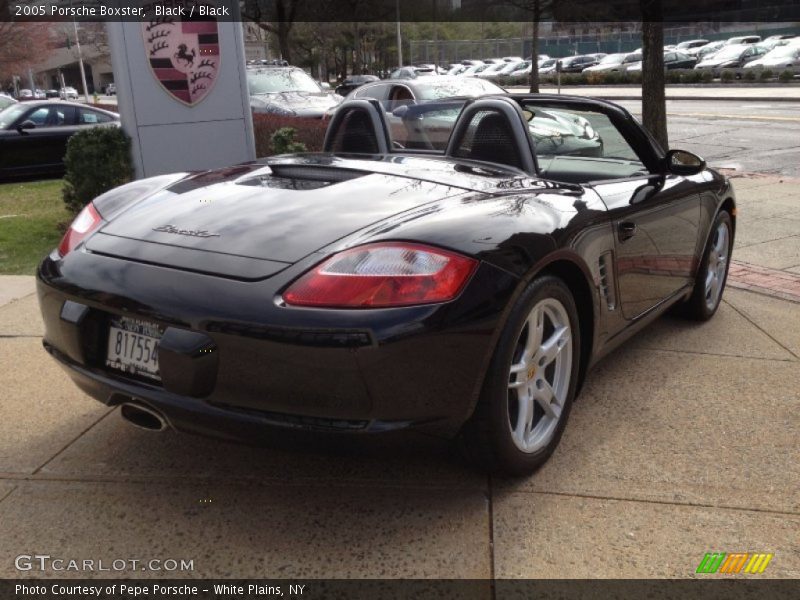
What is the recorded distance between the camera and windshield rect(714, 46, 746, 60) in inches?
1451

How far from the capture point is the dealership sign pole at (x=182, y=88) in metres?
7.96

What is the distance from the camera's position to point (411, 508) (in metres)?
2.70

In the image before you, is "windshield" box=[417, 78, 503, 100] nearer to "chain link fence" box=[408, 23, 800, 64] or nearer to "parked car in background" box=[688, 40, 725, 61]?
"parked car in background" box=[688, 40, 725, 61]

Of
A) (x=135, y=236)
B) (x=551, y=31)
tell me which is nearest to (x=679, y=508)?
(x=135, y=236)

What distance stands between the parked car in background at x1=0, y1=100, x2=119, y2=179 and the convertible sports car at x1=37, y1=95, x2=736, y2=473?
1009 cm

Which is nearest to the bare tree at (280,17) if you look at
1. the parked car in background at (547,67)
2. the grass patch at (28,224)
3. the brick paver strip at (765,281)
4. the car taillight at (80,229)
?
the grass patch at (28,224)

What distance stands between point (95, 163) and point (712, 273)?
572cm

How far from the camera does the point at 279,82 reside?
50.0ft

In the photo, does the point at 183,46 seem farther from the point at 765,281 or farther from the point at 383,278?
the point at 383,278

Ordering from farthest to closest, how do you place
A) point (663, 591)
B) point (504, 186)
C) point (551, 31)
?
point (551, 31), point (504, 186), point (663, 591)

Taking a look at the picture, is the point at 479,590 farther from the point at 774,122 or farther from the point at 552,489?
the point at 774,122

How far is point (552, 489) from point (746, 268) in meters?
4.08

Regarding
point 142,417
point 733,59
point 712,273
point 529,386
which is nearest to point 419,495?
point 529,386

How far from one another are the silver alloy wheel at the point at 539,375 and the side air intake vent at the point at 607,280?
352 mm
